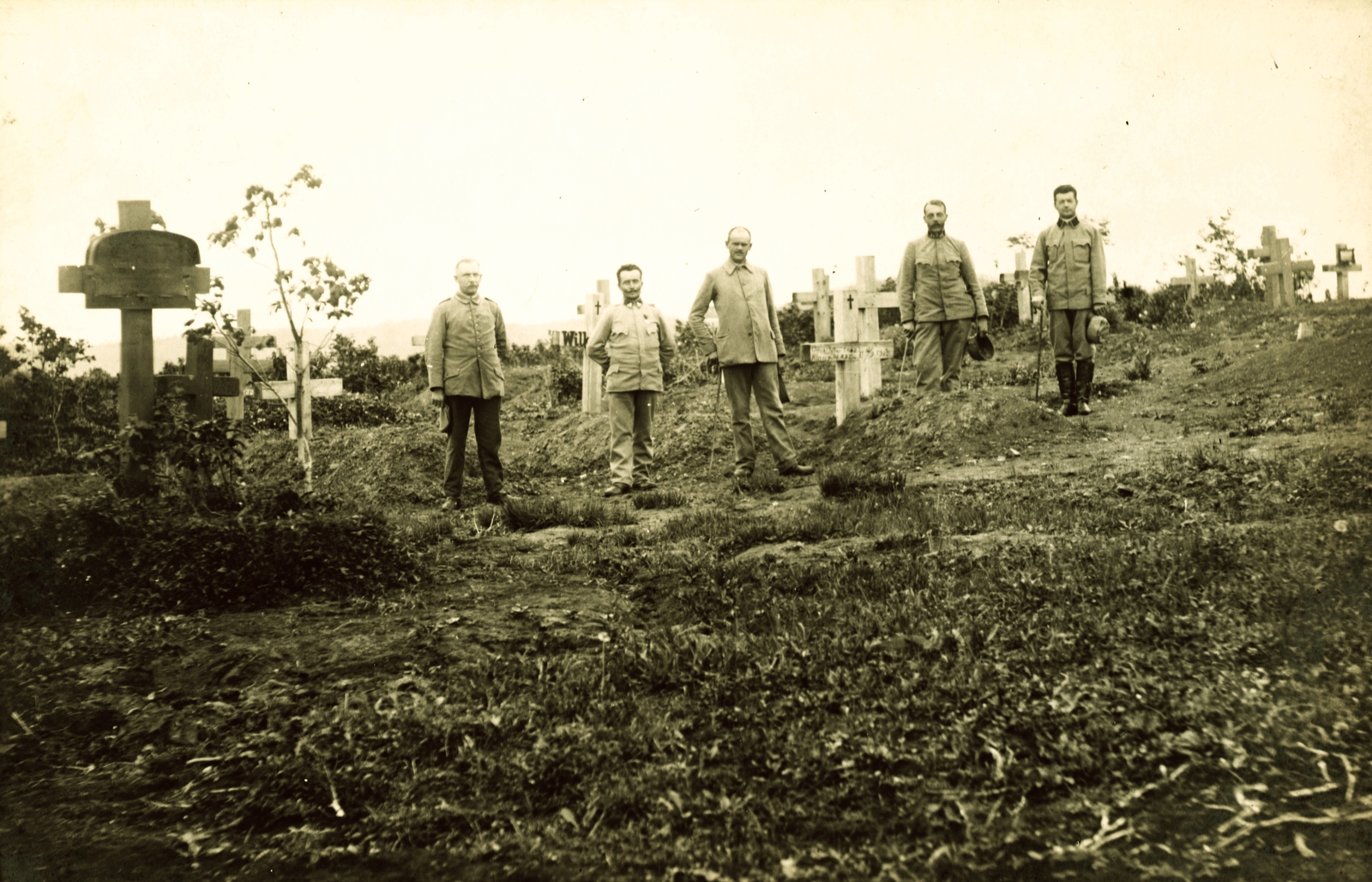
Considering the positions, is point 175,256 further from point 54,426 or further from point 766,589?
point 54,426

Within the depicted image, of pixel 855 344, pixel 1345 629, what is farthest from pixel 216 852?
pixel 855 344

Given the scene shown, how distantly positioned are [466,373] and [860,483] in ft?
10.7

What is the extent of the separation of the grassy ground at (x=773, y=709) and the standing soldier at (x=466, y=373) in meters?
2.40

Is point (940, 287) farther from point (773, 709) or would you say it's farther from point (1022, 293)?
point (1022, 293)

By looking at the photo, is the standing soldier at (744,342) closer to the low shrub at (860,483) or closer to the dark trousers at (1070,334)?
the low shrub at (860,483)

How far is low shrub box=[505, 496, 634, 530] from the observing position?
7312mm

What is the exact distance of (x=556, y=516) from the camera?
7.42 metres

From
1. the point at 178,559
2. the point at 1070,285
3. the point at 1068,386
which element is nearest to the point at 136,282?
the point at 178,559

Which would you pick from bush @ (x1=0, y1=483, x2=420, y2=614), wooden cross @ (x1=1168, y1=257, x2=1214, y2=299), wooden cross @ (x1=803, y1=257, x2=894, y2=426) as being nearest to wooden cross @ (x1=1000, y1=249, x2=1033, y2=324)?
wooden cross @ (x1=1168, y1=257, x2=1214, y2=299)

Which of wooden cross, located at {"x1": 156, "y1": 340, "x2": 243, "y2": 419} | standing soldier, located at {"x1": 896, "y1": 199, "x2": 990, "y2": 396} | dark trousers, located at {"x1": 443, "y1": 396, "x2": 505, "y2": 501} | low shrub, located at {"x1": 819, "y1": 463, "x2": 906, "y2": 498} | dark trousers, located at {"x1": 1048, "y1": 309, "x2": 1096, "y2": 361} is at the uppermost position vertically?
standing soldier, located at {"x1": 896, "y1": 199, "x2": 990, "y2": 396}

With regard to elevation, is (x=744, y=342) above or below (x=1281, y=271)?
below

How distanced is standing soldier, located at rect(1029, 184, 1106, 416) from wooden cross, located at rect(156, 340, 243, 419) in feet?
23.2

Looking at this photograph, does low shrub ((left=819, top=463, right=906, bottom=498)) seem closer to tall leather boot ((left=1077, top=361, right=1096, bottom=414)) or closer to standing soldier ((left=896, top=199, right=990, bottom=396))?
standing soldier ((left=896, top=199, right=990, bottom=396))

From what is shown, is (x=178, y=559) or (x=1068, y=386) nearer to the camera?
(x=178, y=559)
